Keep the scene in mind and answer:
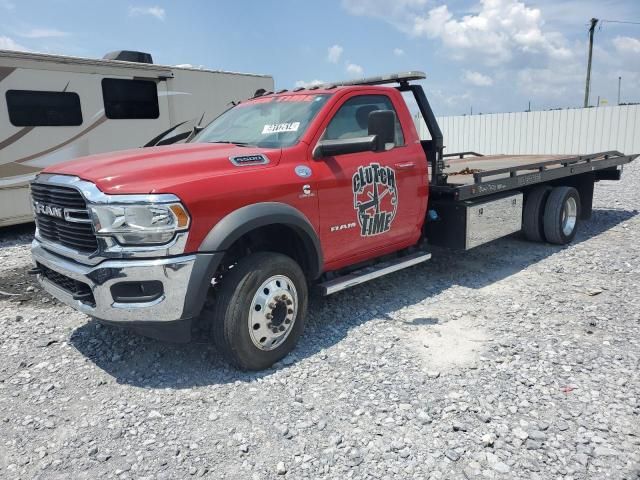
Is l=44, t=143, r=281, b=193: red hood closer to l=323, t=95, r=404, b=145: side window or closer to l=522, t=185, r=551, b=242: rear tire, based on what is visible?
l=323, t=95, r=404, b=145: side window

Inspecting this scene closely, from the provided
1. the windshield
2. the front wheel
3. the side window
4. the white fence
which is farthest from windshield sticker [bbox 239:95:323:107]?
the white fence

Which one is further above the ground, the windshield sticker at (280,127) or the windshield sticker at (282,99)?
the windshield sticker at (282,99)

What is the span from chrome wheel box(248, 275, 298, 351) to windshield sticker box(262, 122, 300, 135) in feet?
4.15

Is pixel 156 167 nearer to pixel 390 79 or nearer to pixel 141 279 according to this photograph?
pixel 141 279

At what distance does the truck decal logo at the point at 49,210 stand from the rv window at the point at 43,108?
4998 mm

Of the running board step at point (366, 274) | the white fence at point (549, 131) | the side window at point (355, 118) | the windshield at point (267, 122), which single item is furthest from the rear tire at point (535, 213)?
the white fence at point (549, 131)

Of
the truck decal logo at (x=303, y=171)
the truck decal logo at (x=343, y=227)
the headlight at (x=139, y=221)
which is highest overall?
the truck decal logo at (x=303, y=171)

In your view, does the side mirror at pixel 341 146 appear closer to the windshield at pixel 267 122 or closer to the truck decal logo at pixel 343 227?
the windshield at pixel 267 122

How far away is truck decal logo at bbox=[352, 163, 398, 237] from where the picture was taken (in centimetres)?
435

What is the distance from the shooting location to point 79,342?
4281 mm

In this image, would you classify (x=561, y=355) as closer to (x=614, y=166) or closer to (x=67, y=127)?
(x=614, y=166)

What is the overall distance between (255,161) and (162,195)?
2.70 feet

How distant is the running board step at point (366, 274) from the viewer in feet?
14.1

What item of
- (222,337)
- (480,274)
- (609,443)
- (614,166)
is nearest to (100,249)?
(222,337)
